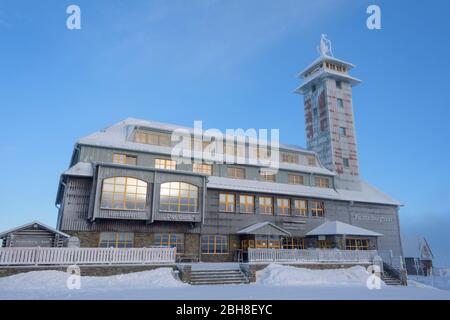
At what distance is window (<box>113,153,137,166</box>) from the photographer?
2345 centimetres

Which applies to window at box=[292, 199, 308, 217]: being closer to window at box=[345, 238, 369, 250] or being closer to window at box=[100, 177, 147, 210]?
window at box=[345, 238, 369, 250]

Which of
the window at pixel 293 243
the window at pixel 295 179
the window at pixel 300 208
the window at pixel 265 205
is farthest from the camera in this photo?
the window at pixel 295 179

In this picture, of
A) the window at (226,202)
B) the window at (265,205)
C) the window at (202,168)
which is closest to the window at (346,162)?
the window at (265,205)

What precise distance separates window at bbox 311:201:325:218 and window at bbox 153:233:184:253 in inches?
502

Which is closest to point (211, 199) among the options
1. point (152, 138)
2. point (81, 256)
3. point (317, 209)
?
point (152, 138)

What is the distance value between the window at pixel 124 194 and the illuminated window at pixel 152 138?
16.7 feet

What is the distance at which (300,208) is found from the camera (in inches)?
1113

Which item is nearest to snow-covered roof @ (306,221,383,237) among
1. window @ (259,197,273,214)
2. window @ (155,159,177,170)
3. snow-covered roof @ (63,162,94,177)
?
window @ (259,197,273,214)

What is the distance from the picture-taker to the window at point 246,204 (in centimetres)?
2587

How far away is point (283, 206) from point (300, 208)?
5.91ft

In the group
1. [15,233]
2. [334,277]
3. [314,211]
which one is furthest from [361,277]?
[15,233]

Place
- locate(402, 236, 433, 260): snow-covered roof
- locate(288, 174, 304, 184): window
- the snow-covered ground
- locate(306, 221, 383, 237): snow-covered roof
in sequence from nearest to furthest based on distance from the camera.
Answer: the snow-covered ground, locate(306, 221, 383, 237): snow-covered roof, locate(288, 174, 304, 184): window, locate(402, 236, 433, 260): snow-covered roof

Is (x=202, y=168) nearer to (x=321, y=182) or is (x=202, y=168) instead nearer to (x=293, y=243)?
(x=293, y=243)

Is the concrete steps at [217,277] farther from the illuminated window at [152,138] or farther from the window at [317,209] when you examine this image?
the window at [317,209]
